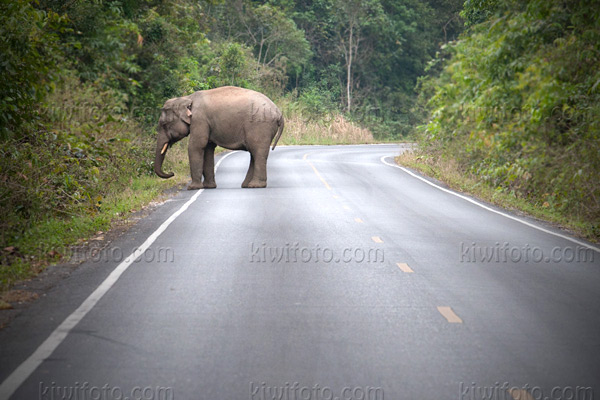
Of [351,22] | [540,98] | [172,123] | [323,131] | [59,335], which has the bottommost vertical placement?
[323,131]

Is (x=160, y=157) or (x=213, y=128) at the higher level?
(x=213, y=128)

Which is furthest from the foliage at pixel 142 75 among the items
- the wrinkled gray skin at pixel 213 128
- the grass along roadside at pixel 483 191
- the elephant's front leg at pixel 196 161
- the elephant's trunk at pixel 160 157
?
the grass along roadside at pixel 483 191

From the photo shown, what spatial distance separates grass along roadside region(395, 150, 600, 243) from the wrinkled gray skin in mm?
5527

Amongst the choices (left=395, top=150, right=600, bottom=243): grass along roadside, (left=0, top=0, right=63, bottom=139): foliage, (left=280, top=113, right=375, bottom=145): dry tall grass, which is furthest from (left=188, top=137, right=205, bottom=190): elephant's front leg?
(left=280, top=113, right=375, bottom=145): dry tall grass

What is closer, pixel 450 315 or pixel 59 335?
pixel 59 335

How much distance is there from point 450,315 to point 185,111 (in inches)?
521

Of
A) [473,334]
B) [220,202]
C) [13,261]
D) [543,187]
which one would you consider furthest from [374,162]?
[473,334]

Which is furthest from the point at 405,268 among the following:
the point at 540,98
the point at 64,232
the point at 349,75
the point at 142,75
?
the point at 349,75

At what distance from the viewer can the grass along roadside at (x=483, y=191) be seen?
1417cm

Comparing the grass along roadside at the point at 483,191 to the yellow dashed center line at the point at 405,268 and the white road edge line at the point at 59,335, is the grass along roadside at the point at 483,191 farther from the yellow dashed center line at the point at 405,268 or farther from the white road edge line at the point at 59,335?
the white road edge line at the point at 59,335

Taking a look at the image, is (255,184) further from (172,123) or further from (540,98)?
(540,98)

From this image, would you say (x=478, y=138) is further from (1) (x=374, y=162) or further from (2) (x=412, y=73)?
(2) (x=412, y=73)

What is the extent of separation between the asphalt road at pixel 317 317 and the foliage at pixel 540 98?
2.38 metres

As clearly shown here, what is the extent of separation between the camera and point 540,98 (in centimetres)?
1578
